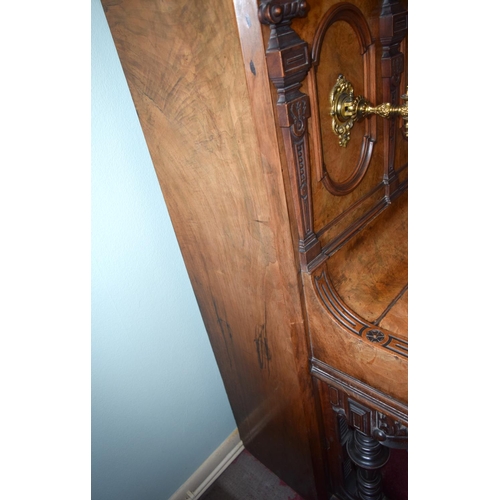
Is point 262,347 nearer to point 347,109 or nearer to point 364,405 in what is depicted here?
point 364,405

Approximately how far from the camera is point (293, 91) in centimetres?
74

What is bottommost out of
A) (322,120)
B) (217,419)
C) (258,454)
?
(258,454)

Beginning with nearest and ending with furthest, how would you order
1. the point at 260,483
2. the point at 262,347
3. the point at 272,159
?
the point at 272,159 < the point at 262,347 < the point at 260,483

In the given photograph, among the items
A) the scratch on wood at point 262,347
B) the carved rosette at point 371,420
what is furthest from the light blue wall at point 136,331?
the carved rosette at point 371,420

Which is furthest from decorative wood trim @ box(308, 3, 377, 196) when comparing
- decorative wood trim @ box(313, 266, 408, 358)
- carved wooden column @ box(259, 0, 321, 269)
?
decorative wood trim @ box(313, 266, 408, 358)

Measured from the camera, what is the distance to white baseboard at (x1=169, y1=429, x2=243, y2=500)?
5.10 ft

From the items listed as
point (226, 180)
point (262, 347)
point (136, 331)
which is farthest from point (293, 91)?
point (136, 331)

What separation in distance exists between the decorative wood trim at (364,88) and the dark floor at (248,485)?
119cm

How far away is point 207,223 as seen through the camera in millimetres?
1021

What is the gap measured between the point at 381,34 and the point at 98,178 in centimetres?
72

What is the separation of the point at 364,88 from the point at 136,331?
88 centimetres


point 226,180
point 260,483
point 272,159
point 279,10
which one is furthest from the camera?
point 260,483
